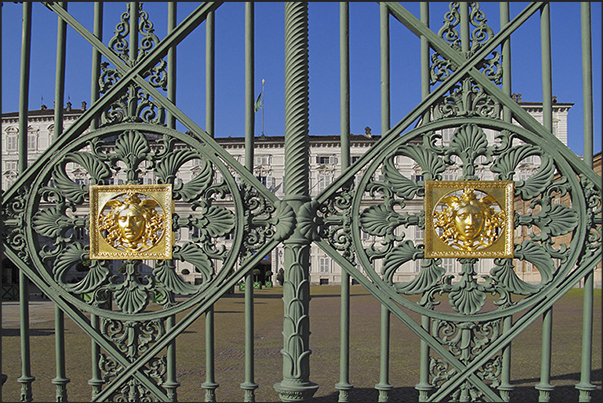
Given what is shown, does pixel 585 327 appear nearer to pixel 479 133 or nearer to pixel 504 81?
pixel 479 133

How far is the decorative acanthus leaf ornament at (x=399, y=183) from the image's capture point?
5016 millimetres

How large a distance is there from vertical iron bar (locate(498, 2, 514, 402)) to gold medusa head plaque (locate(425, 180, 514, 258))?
639 mm

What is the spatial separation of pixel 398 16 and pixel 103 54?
2.72 meters

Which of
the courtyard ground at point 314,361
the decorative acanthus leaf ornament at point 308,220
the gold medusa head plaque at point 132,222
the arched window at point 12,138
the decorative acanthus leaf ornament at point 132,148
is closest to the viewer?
the decorative acanthus leaf ornament at point 308,220

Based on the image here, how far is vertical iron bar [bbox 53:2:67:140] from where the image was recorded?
5.38 meters

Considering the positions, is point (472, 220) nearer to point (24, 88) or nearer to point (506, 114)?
point (506, 114)

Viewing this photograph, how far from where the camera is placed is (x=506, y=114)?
5.14 meters

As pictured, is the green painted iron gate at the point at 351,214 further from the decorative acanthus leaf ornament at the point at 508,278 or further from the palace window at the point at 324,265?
the palace window at the point at 324,265

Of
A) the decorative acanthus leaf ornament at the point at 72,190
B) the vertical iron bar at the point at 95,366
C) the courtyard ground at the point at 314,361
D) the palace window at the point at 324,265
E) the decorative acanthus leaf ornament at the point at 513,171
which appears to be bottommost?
the palace window at the point at 324,265

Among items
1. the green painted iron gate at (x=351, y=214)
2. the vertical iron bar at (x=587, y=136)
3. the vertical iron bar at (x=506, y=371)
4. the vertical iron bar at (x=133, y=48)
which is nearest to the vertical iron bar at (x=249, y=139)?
the green painted iron gate at (x=351, y=214)

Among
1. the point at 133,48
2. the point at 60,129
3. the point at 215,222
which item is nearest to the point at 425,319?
the point at 215,222

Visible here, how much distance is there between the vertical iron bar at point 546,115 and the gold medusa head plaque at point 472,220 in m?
0.68

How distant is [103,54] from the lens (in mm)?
5367

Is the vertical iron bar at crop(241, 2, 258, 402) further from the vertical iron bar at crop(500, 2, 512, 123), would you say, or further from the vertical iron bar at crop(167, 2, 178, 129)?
the vertical iron bar at crop(500, 2, 512, 123)
